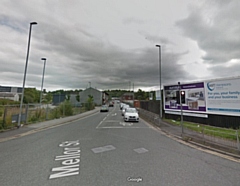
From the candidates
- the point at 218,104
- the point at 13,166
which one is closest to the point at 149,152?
the point at 13,166

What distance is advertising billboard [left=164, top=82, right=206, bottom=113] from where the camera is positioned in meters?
14.7

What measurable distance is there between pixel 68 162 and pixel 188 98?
1408cm

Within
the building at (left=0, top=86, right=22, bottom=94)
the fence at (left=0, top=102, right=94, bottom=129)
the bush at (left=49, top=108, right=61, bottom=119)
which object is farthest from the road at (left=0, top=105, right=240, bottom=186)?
the building at (left=0, top=86, right=22, bottom=94)

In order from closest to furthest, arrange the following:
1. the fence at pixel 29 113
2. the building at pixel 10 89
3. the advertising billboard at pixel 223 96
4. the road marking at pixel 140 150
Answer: the road marking at pixel 140 150 < the fence at pixel 29 113 < the advertising billboard at pixel 223 96 < the building at pixel 10 89

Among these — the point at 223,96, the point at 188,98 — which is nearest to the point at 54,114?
the point at 188,98

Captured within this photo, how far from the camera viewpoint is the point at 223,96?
12.7m

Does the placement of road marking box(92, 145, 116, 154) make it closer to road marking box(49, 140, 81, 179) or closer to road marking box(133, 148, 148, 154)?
road marking box(49, 140, 81, 179)

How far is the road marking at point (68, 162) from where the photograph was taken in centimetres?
413

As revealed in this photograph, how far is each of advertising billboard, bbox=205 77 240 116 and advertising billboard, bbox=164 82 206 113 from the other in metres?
0.65

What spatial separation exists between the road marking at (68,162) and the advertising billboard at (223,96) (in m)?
11.7

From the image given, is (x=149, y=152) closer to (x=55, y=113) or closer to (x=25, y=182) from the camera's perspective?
(x=25, y=182)

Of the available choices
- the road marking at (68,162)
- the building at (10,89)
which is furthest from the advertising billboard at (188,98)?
the building at (10,89)

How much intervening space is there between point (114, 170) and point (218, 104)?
1214 cm

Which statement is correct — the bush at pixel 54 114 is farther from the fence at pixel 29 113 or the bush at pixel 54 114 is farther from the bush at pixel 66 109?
the bush at pixel 66 109
